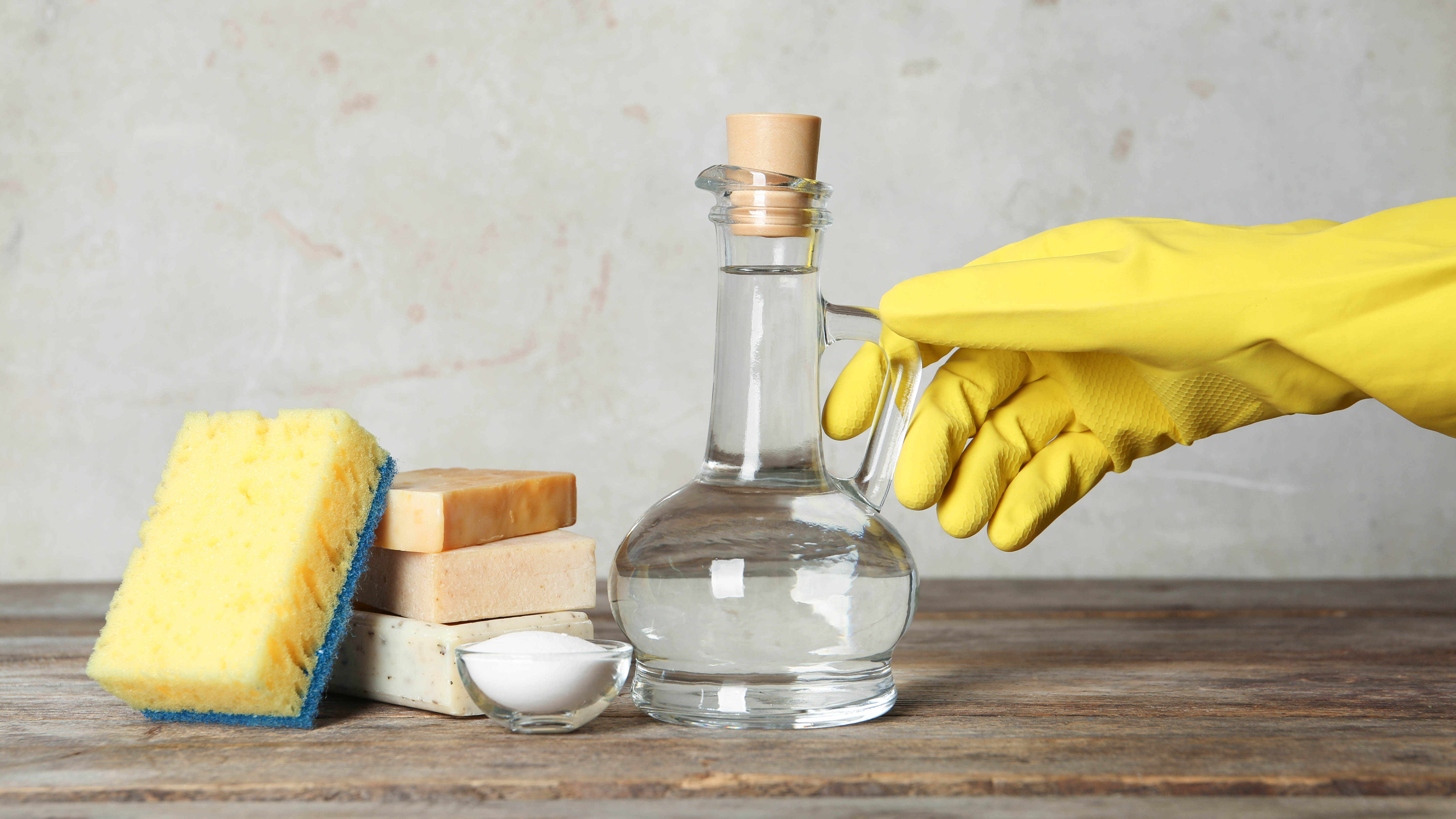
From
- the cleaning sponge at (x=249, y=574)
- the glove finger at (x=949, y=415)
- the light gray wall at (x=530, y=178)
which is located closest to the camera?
the cleaning sponge at (x=249, y=574)

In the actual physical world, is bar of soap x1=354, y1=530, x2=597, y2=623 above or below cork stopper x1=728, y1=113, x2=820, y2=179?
below

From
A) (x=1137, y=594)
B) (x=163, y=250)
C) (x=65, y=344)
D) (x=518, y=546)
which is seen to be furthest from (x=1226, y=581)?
(x=65, y=344)

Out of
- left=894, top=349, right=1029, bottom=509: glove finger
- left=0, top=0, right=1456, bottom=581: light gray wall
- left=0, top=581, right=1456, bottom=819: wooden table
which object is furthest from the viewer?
left=0, top=0, right=1456, bottom=581: light gray wall

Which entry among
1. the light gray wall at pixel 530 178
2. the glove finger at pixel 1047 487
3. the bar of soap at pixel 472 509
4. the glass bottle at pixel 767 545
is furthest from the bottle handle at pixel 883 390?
the light gray wall at pixel 530 178

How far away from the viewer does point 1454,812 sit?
0.55 meters

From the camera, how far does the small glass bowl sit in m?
0.65

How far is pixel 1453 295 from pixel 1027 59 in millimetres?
1069

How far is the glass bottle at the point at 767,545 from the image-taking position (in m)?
0.66

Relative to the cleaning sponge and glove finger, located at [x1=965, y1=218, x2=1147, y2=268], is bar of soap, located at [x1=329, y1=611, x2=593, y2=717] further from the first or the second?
glove finger, located at [x1=965, y1=218, x2=1147, y2=268]

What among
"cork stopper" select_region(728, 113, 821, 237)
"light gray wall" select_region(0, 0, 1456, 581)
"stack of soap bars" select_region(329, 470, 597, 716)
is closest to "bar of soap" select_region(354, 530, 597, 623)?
"stack of soap bars" select_region(329, 470, 597, 716)

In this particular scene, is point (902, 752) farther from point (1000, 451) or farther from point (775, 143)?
point (775, 143)

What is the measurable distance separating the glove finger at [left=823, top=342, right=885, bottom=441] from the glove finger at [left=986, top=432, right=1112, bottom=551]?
0.12m

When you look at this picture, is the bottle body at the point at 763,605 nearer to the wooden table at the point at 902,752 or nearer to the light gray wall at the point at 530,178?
the wooden table at the point at 902,752

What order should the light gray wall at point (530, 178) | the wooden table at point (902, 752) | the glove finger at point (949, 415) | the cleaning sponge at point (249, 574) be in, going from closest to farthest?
the wooden table at point (902, 752)
the cleaning sponge at point (249, 574)
the glove finger at point (949, 415)
the light gray wall at point (530, 178)
